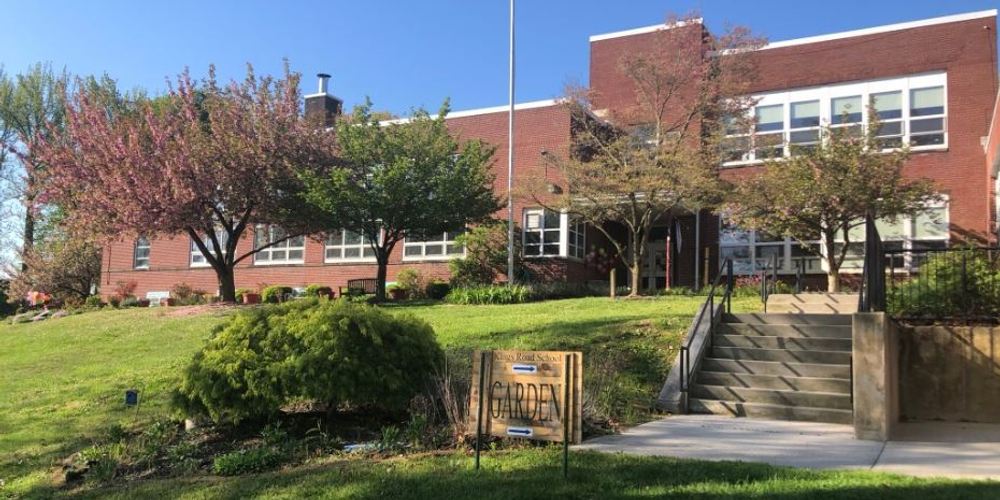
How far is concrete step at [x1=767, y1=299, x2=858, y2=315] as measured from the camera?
13869mm

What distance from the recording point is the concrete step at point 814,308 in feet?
45.5

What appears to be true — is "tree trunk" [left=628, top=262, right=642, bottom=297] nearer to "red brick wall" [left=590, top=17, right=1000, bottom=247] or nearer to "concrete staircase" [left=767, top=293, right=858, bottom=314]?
"concrete staircase" [left=767, top=293, right=858, bottom=314]

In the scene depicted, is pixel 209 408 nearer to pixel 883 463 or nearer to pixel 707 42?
pixel 883 463

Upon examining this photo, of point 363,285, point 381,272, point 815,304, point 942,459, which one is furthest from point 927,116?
point 942,459

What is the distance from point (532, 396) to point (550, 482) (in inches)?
30.5

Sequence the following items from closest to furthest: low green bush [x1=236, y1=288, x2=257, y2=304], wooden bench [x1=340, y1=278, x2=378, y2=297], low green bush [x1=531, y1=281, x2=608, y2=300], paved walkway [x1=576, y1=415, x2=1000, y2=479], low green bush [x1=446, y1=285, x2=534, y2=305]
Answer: paved walkway [x1=576, y1=415, x2=1000, y2=479] < low green bush [x1=446, y1=285, x2=534, y2=305] < low green bush [x1=531, y1=281, x2=608, y2=300] < wooden bench [x1=340, y1=278, x2=378, y2=297] < low green bush [x1=236, y1=288, x2=257, y2=304]

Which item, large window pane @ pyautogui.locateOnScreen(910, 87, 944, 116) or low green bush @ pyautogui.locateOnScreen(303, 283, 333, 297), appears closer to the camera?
large window pane @ pyautogui.locateOnScreen(910, 87, 944, 116)

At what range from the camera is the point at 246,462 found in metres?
7.19

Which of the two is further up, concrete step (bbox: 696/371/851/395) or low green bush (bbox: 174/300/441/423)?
low green bush (bbox: 174/300/441/423)

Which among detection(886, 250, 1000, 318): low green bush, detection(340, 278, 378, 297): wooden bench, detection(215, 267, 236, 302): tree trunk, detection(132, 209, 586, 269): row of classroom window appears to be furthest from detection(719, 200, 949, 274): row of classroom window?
detection(215, 267, 236, 302): tree trunk

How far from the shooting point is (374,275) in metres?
30.2

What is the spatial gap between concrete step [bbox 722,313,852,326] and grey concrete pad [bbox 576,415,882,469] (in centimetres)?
255

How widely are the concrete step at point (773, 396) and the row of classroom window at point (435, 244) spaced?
14456mm

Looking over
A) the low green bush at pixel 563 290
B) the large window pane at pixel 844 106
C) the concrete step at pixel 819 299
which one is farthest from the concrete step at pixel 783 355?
the large window pane at pixel 844 106
